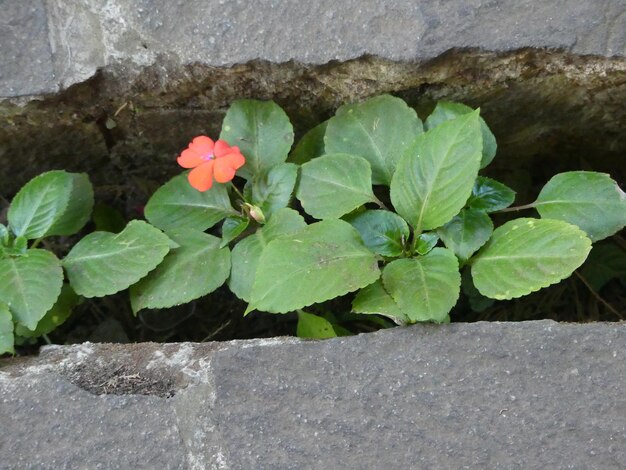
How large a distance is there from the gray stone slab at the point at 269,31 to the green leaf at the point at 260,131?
0.11 metres

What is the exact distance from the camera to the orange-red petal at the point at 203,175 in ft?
4.79

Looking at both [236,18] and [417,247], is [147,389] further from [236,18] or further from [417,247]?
[236,18]

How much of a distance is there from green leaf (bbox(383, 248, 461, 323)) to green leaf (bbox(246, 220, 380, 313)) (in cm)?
4

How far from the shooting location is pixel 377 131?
58.6 inches

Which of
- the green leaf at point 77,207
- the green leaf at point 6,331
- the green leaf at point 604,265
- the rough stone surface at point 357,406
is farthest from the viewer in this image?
the green leaf at point 604,265

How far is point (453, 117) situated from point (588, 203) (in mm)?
296

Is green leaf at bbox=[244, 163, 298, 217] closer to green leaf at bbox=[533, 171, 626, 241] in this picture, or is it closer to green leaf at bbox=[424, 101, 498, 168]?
green leaf at bbox=[424, 101, 498, 168]

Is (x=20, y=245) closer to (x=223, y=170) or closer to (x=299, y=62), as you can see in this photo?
(x=223, y=170)

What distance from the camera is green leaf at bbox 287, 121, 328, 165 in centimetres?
157

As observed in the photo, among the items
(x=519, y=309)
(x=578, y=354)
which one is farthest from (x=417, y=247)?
(x=519, y=309)

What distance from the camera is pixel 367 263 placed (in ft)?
4.50

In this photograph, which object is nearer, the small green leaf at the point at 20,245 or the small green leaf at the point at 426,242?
the small green leaf at the point at 426,242

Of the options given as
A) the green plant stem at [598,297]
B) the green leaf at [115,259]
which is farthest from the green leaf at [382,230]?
the green plant stem at [598,297]

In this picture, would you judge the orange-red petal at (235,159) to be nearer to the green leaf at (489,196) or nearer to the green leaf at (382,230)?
the green leaf at (382,230)
